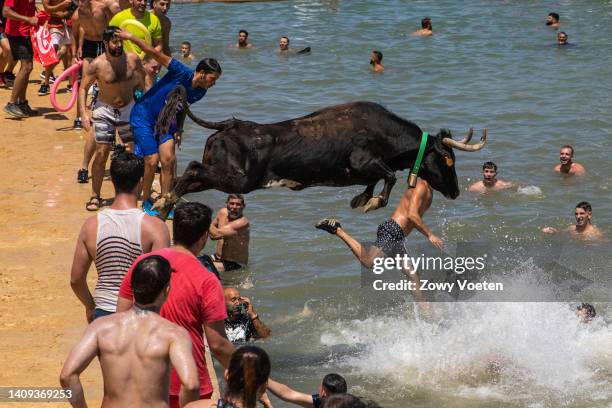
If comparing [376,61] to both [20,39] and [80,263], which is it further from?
[80,263]

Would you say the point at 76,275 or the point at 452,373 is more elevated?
the point at 76,275

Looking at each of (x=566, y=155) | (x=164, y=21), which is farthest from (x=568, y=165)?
(x=164, y=21)

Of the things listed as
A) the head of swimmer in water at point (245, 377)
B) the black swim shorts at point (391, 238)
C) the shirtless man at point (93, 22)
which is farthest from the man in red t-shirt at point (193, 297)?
the shirtless man at point (93, 22)

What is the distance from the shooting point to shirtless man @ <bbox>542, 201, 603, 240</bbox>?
1465 centimetres

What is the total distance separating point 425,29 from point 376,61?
15.9ft

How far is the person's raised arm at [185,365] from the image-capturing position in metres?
5.46

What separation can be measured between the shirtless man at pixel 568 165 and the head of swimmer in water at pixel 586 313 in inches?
222

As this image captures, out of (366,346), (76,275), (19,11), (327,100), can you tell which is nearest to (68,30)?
(19,11)

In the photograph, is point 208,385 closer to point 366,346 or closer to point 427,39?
point 366,346

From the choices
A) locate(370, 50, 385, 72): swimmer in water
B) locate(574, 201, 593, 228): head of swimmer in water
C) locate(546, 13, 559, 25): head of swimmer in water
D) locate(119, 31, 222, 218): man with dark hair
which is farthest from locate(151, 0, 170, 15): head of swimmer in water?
locate(546, 13, 559, 25): head of swimmer in water

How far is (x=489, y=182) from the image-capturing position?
16438 millimetres

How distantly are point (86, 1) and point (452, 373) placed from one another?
28.1 feet

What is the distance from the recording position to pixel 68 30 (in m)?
18.5

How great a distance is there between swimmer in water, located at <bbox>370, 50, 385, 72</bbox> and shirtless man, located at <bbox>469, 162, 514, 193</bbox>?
341 inches
